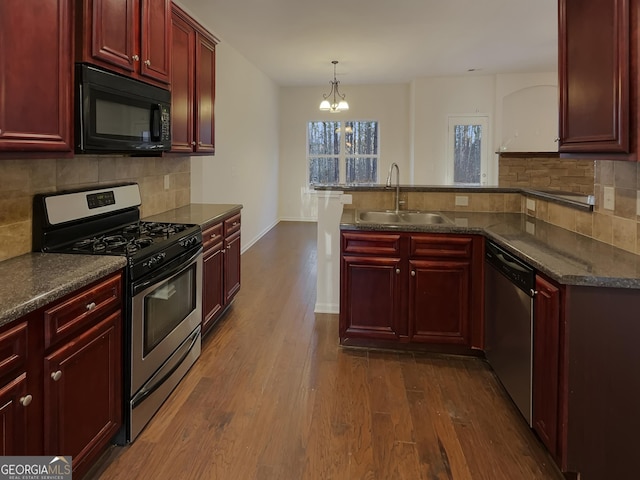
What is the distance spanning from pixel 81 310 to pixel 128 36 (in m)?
1.44

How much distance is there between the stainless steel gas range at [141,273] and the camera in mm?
2006

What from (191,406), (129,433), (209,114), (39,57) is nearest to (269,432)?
(191,406)

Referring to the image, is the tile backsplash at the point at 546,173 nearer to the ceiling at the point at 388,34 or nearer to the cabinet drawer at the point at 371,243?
the ceiling at the point at 388,34

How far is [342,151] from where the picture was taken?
9.14m

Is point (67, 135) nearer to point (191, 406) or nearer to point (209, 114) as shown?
point (191, 406)

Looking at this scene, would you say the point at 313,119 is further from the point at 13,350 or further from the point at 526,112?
the point at 13,350

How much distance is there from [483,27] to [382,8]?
1392 millimetres

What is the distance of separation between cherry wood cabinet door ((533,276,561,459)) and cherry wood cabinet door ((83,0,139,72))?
222 cm

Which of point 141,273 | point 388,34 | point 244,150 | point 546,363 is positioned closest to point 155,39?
point 141,273

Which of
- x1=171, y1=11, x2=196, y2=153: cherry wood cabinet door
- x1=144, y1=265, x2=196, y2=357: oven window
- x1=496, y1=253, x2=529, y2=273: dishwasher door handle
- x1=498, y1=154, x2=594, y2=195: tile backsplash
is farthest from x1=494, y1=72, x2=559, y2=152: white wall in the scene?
x1=144, y1=265, x2=196, y2=357: oven window

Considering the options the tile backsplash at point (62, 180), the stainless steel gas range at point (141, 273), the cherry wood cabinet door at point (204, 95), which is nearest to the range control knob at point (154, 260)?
the stainless steel gas range at point (141, 273)

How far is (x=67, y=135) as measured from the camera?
6.00 ft

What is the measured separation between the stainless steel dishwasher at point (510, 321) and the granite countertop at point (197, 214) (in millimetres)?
1864

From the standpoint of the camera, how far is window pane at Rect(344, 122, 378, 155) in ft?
29.4
